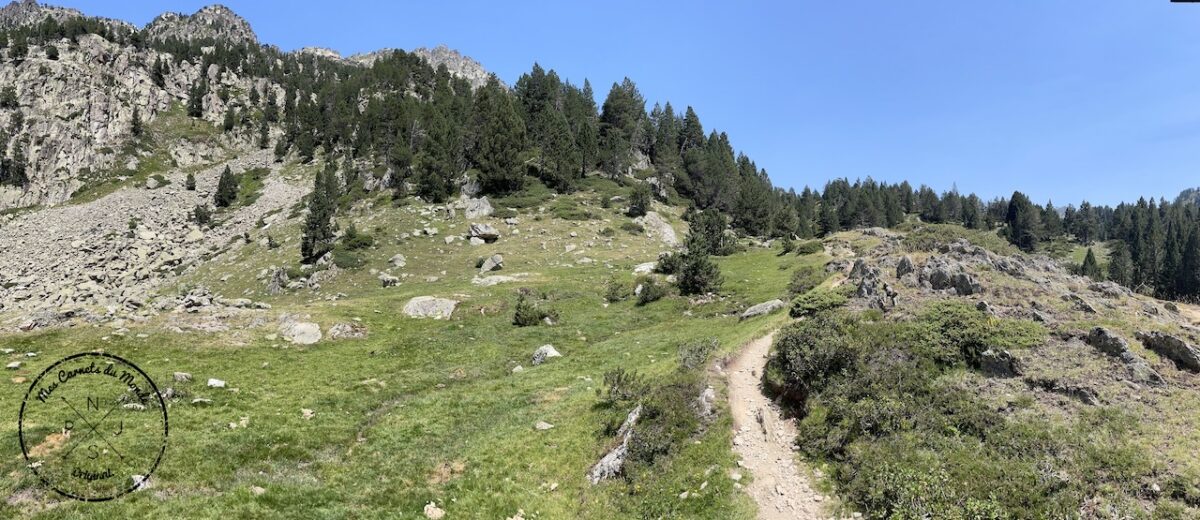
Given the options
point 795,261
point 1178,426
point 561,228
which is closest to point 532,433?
point 1178,426

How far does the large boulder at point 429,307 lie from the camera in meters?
39.4

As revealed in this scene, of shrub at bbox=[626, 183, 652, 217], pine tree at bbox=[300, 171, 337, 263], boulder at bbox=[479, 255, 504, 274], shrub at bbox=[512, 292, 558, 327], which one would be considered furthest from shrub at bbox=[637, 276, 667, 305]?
shrub at bbox=[626, 183, 652, 217]

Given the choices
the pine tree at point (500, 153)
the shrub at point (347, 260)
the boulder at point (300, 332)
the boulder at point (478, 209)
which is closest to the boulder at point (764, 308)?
the boulder at point (300, 332)

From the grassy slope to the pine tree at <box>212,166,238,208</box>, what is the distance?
74.3 metres

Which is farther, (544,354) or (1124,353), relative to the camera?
(544,354)

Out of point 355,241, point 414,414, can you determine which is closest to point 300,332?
point 414,414

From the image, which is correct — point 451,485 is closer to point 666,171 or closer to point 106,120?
point 666,171

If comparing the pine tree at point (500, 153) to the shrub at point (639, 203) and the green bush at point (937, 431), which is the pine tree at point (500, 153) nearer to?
the shrub at point (639, 203)

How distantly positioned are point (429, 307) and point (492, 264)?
1722 cm

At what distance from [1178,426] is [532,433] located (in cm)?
1867

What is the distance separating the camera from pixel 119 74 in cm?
14100

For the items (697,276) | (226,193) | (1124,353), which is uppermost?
(226,193)

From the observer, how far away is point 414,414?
75.4ft

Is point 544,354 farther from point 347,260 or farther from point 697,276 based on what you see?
point 347,260
